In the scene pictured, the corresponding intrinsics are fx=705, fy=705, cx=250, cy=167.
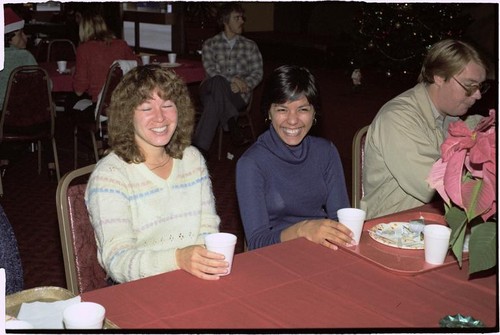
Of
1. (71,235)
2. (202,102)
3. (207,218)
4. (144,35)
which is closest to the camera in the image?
(71,235)

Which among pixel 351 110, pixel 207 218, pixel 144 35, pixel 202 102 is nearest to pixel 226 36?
pixel 202 102

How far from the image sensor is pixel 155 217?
2242 mm

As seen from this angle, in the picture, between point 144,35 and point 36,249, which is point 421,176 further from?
point 144,35

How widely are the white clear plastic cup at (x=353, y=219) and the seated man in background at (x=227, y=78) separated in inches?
158

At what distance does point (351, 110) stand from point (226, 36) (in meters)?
1.82

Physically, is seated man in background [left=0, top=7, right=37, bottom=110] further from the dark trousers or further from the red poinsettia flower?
the red poinsettia flower

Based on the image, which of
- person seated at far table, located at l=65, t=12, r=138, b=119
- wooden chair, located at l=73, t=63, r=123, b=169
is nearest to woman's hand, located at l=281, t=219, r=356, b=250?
wooden chair, located at l=73, t=63, r=123, b=169

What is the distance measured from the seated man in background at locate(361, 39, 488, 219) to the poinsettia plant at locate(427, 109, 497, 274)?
1160 mm

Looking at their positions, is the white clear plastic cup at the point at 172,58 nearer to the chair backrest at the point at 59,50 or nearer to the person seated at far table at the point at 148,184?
the chair backrest at the point at 59,50

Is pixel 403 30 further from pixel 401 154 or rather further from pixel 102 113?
pixel 401 154

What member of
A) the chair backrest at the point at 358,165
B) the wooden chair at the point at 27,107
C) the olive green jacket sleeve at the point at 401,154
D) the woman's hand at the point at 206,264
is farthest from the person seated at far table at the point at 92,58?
the woman's hand at the point at 206,264

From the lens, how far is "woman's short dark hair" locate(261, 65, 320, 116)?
2.62 meters

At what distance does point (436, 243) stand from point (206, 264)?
2.15 ft

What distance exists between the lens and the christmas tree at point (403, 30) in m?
6.21
